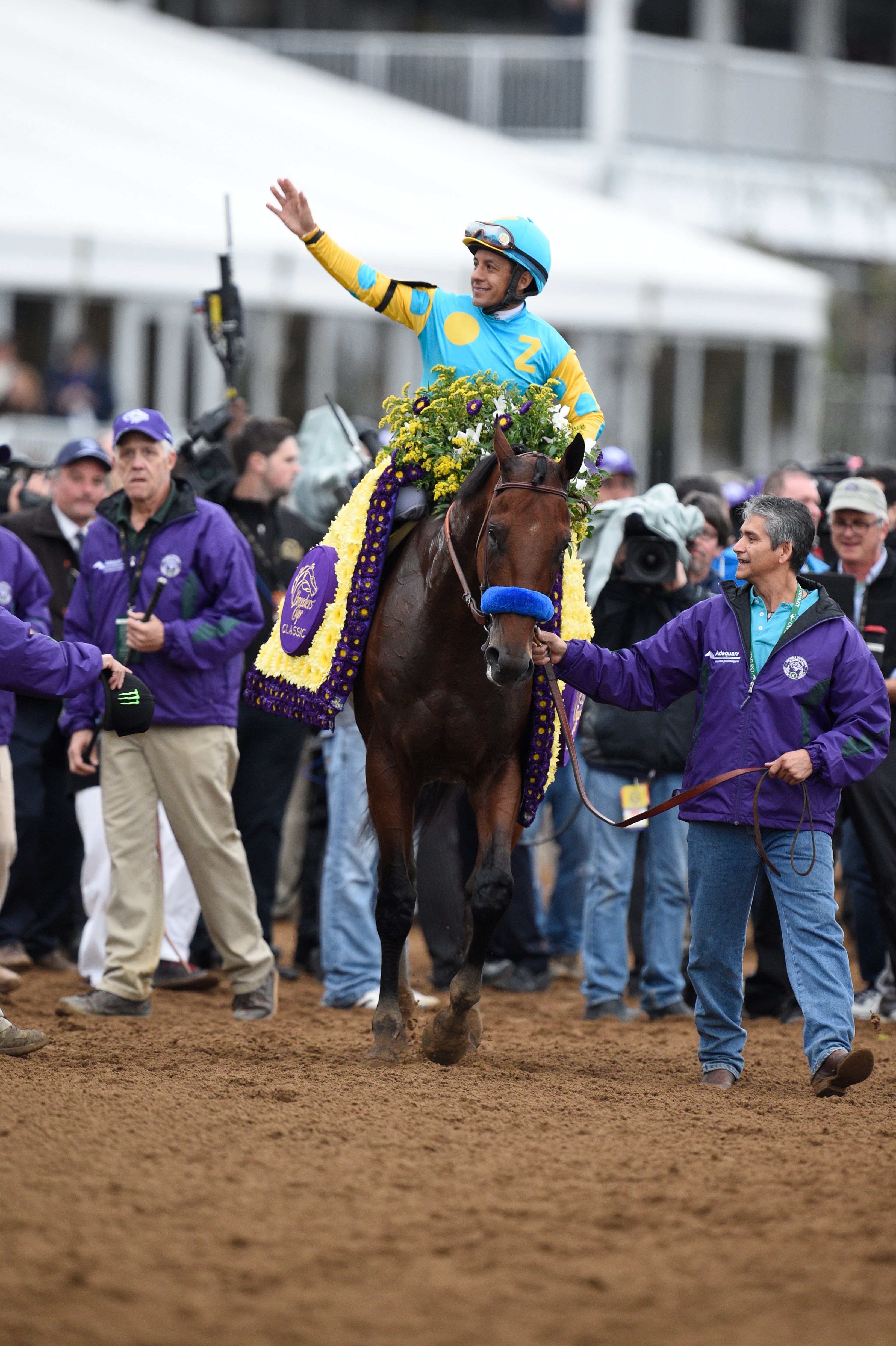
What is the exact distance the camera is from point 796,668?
5.60m

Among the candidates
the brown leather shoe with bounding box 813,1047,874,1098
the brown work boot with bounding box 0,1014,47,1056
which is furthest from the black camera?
the brown work boot with bounding box 0,1014,47,1056

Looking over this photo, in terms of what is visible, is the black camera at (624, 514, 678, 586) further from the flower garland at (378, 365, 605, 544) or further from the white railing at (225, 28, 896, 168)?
the white railing at (225, 28, 896, 168)

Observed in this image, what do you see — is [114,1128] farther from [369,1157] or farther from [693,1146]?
[693,1146]

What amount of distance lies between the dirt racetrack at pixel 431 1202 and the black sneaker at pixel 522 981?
1.94 m

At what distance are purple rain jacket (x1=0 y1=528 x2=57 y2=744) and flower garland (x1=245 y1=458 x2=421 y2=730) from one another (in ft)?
4.75

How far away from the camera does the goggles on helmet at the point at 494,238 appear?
6.02 metres

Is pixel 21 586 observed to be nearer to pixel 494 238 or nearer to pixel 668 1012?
pixel 494 238

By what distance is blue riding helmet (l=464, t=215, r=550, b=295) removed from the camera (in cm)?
603

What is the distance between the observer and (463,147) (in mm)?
18344

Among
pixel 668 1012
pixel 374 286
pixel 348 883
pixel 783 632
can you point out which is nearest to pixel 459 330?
pixel 374 286

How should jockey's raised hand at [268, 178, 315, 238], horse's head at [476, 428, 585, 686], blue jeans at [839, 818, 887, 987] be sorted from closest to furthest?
horse's head at [476, 428, 585, 686] < jockey's raised hand at [268, 178, 315, 238] < blue jeans at [839, 818, 887, 987]

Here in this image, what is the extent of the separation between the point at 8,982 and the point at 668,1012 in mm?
2908

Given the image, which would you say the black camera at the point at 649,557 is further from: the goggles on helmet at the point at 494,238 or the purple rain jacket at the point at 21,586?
the purple rain jacket at the point at 21,586

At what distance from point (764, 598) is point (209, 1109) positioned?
8.07 feet
